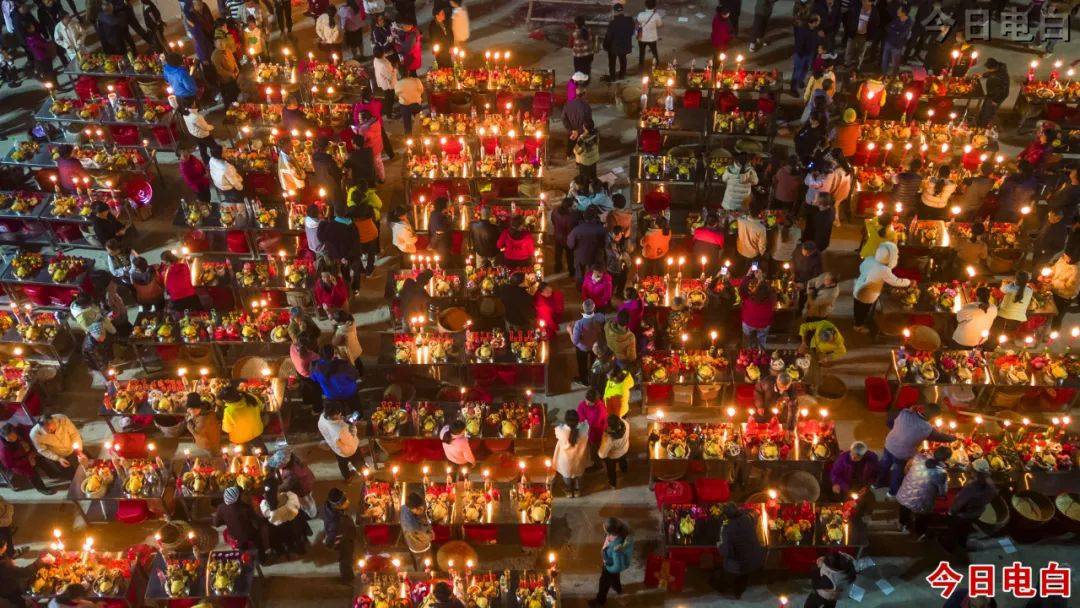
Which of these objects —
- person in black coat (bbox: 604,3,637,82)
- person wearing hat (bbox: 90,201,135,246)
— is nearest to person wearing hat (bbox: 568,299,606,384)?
person wearing hat (bbox: 90,201,135,246)

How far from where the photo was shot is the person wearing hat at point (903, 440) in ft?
34.7

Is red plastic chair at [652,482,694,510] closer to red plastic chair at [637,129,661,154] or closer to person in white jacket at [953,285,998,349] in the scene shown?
person in white jacket at [953,285,998,349]

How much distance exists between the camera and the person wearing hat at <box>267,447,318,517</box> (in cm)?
1036

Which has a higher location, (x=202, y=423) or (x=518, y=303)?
(x=518, y=303)

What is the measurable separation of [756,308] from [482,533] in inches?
187

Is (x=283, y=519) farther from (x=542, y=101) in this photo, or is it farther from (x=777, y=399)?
(x=542, y=101)

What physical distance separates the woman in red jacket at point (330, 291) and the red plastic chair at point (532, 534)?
3928mm

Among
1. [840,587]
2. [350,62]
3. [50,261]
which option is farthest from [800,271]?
[50,261]

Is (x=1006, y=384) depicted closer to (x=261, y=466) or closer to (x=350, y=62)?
(x=261, y=466)

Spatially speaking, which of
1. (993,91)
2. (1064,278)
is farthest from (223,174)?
(993,91)

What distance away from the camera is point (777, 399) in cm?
1123

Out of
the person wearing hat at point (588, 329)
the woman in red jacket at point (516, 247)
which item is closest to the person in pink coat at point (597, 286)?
the person wearing hat at point (588, 329)

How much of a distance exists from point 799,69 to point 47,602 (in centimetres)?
1572

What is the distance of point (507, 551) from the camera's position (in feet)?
36.6
